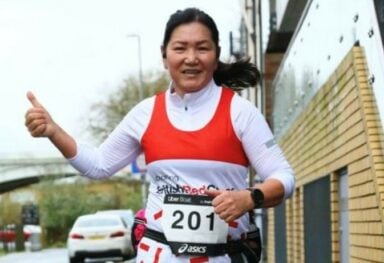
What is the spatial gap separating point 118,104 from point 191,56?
66.4m

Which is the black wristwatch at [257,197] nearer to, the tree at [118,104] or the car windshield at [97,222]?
the car windshield at [97,222]

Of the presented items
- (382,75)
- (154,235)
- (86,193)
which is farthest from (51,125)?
(86,193)

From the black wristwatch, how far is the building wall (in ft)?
6.44

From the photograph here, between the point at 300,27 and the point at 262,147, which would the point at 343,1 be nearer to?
the point at 262,147

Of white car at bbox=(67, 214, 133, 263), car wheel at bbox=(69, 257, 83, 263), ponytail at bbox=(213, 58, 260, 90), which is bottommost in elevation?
car wheel at bbox=(69, 257, 83, 263)

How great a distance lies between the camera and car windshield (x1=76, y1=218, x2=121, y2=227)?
31.8 metres

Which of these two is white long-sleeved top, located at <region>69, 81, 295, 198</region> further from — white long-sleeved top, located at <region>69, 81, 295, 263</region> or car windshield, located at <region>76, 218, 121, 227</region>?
car windshield, located at <region>76, 218, 121, 227</region>

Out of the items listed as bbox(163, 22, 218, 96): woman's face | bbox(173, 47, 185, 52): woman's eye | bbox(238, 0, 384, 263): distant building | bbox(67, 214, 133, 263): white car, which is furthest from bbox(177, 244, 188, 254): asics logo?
bbox(67, 214, 133, 263): white car

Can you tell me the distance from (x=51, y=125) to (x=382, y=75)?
7.01 ft

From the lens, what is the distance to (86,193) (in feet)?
259

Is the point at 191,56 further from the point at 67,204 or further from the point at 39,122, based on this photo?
the point at 67,204

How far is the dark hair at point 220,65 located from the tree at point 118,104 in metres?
64.2

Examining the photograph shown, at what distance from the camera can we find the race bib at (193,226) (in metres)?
A: 4.37

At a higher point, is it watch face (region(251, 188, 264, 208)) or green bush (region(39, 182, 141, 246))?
green bush (region(39, 182, 141, 246))
